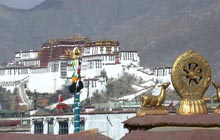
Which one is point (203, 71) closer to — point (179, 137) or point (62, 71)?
point (179, 137)

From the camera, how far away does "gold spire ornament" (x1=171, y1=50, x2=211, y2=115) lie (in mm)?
14930

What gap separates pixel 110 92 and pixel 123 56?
437cm

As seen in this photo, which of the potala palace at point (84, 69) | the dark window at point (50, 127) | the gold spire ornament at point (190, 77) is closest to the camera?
the gold spire ornament at point (190, 77)

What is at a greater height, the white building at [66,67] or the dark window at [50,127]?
the white building at [66,67]

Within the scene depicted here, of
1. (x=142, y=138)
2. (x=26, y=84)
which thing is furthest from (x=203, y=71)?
(x=26, y=84)

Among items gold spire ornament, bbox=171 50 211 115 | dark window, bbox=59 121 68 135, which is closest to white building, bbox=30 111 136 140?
dark window, bbox=59 121 68 135

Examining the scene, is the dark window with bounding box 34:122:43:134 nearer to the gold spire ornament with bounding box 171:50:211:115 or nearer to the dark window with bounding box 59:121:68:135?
the dark window with bounding box 59:121:68:135

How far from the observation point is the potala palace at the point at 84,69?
272ft

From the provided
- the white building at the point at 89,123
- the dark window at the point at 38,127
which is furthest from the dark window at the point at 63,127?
the dark window at the point at 38,127

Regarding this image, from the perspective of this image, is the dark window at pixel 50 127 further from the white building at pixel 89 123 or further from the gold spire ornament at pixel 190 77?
the gold spire ornament at pixel 190 77

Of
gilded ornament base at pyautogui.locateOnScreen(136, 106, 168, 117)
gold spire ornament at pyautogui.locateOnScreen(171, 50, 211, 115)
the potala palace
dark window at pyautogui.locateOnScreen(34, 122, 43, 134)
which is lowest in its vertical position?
dark window at pyautogui.locateOnScreen(34, 122, 43, 134)

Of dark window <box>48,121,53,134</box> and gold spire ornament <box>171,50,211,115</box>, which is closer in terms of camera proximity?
gold spire ornament <box>171,50,211,115</box>

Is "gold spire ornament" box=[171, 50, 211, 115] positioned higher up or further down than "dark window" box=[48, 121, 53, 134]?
higher up

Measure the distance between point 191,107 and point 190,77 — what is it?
2.20ft
